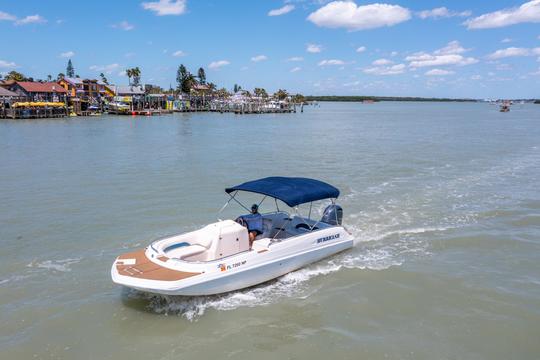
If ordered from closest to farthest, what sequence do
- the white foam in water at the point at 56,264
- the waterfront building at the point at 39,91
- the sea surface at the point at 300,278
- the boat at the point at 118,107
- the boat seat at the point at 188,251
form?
1. the sea surface at the point at 300,278
2. the boat seat at the point at 188,251
3. the white foam in water at the point at 56,264
4. the waterfront building at the point at 39,91
5. the boat at the point at 118,107

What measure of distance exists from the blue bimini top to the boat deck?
3.28 m

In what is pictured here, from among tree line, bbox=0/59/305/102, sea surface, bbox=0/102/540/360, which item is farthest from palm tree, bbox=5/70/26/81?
sea surface, bbox=0/102/540/360

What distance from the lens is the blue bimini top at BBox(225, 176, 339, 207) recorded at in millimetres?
11586

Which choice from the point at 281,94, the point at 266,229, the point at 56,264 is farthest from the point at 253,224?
the point at 281,94

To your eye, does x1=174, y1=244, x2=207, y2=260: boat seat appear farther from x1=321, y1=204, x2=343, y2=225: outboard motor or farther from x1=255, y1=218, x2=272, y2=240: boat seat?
x1=321, y1=204, x2=343, y2=225: outboard motor

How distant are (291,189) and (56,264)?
6879 millimetres

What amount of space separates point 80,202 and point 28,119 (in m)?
75.5

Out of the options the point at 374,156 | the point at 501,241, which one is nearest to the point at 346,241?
the point at 501,241

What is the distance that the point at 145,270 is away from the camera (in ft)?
31.1

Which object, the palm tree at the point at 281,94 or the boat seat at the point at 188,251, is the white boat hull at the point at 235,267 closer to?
the boat seat at the point at 188,251

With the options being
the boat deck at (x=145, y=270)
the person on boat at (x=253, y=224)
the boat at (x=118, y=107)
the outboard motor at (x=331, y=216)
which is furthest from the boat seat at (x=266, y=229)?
the boat at (x=118, y=107)

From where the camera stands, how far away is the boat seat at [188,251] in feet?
34.3

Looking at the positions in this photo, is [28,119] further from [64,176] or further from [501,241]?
[501,241]

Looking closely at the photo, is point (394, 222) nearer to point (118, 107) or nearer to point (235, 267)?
point (235, 267)
